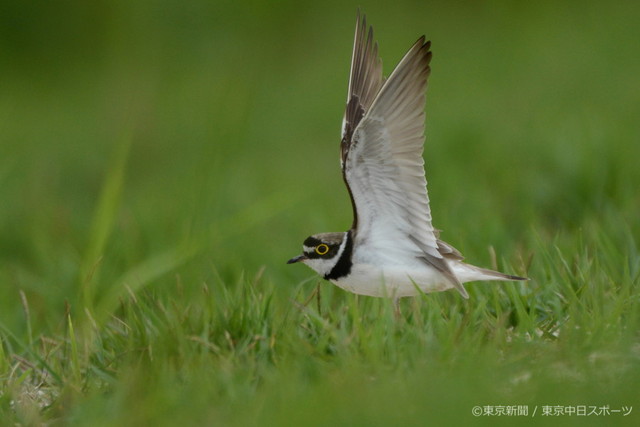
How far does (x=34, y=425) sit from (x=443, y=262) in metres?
2.01

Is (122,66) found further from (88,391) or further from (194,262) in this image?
(88,391)

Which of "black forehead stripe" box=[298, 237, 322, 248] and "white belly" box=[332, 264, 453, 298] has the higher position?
"black forehead stripe" box=[298, 237, 322, 248]

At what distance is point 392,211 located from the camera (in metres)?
5.06

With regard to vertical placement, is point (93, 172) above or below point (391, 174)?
below

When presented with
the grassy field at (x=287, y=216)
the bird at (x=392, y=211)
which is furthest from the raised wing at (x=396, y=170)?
the grassy field at (x=287, y=216)

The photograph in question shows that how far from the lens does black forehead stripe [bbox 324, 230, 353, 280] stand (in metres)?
5.01

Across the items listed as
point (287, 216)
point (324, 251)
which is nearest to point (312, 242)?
point (324, 251)

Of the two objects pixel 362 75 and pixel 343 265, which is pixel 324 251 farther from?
pixel 362 75

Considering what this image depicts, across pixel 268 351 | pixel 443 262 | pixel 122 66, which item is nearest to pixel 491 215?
pixel 443 262

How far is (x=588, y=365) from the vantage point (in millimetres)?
4062

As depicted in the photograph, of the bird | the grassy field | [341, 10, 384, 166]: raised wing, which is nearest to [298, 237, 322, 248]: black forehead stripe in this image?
the bird

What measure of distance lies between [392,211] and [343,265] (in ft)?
1.15

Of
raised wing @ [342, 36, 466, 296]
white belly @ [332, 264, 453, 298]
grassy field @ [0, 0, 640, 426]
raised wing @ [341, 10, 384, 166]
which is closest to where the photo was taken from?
grassy field @ [0, 0, 640, 426]

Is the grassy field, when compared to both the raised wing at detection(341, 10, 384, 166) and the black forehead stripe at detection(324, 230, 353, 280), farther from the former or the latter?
the raised wing at detection(341, 10, 384, 166)
